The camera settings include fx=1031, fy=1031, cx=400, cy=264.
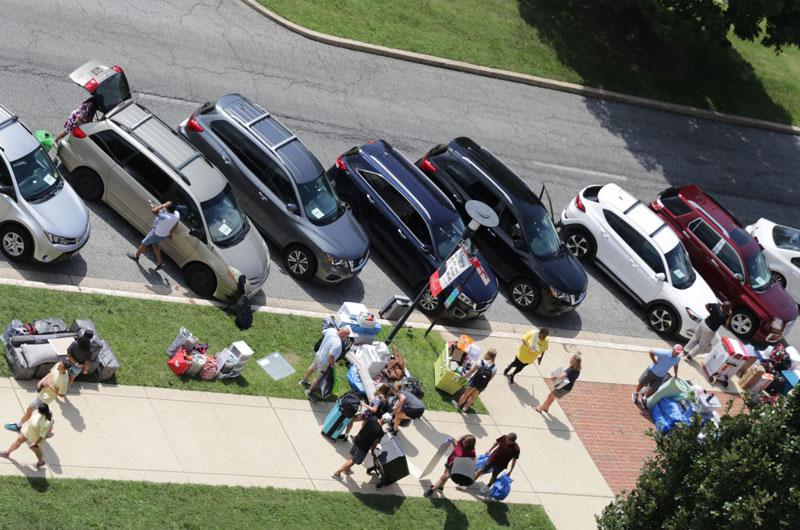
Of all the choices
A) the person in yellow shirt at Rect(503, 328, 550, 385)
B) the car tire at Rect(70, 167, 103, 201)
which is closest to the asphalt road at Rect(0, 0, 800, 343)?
the car tire at Rect(70, 167, 103, 201)

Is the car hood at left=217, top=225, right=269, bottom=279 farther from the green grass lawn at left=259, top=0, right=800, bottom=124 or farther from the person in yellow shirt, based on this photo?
the green grass lawn at left=259, top=0, right=800, bottom=124

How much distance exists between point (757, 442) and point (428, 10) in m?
21.3

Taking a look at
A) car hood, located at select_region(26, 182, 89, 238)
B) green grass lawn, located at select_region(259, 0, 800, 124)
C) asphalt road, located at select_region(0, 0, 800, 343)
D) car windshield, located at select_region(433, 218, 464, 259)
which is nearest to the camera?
car hood, located at select_region(26, 182, 89, 238)

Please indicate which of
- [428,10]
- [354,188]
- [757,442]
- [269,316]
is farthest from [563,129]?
[757,442]

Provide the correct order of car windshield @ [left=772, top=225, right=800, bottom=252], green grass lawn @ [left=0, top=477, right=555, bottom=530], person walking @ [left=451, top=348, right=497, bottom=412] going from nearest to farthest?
green grass lawn @ [left=0, top=477, right=555, bottom=530] → person walking @ [left=451, top=348, right=497, bottom=412] → car windshield @ [left=772, top=225, right=800, bottom=252]

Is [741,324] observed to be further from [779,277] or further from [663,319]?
[779,277]

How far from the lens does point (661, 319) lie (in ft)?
76.6

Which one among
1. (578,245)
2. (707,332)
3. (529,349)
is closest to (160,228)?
(529,349)

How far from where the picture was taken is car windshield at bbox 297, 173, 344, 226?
66.7ft

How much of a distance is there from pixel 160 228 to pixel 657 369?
9.94 metres

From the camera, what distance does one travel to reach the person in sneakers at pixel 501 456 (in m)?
16.4

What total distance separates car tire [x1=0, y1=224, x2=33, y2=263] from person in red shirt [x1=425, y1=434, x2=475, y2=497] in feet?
25.7

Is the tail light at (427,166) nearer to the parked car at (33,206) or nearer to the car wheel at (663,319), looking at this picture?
the car wheel at (663,319)

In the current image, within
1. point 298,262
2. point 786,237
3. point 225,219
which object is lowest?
point 298,262
